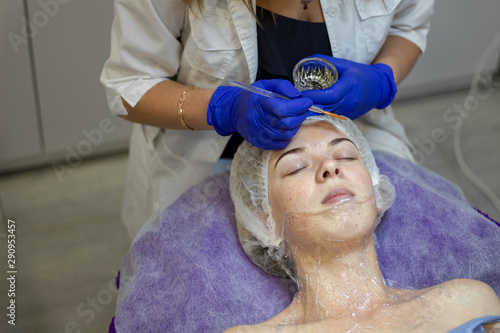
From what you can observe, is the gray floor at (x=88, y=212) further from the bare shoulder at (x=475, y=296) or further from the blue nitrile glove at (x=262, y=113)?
the bare shoulder at (x=475, y=296)

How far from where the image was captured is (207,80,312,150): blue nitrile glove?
51.9 inches

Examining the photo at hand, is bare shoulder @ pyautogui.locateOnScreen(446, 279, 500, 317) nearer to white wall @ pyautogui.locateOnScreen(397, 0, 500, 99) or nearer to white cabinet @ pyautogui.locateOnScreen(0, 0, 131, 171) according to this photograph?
white cabinet @ pyautogui.locateOnScreen(0, 0, 131, 171)

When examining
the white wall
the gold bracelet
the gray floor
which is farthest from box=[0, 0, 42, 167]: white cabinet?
the white wall

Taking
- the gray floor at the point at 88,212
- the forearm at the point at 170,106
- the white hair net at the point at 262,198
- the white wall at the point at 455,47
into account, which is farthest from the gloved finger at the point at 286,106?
the white wall at the point at 455,47

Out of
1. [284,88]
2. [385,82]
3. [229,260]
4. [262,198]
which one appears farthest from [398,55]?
[229,260]

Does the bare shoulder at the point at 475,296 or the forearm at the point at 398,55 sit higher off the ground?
the forearm at the point at 398,55

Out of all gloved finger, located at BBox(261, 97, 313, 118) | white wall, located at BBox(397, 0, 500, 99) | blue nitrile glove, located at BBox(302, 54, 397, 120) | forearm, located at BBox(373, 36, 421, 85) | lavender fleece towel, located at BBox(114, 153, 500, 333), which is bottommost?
white wall, located at BBox(397, 0, 500, 99)

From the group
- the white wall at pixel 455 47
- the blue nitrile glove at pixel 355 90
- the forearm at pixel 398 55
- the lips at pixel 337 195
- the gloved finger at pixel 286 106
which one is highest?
the gloved finger at pixel 286 106

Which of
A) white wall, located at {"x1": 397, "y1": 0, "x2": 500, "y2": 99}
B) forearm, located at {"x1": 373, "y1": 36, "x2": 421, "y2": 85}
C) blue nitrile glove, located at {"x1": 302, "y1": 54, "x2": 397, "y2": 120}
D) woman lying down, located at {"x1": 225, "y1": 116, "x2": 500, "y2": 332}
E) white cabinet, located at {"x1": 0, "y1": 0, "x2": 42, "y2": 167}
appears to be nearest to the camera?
woman lying down, located at {"x1": 225, "y1": 116, "x2": 500, "y2": 332}

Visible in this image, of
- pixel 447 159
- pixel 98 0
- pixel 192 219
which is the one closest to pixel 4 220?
pixel 98 0

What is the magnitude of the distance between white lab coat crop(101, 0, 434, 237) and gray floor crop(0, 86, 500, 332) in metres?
0.77

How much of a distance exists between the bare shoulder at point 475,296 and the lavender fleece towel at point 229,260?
0.10 metres

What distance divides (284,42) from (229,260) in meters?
0.59

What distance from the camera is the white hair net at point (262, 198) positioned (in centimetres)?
142
